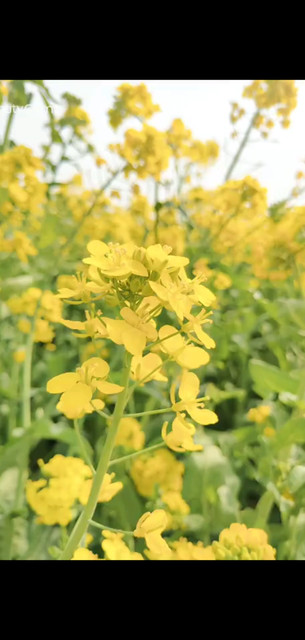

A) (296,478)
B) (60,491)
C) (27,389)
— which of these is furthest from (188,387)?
(27,389)

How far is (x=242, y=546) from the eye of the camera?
67 centimetres

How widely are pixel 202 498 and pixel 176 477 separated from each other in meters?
0.08

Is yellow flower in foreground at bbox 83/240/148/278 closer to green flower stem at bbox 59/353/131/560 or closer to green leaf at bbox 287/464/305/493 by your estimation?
green flower stem at bbox 59/353/131/560

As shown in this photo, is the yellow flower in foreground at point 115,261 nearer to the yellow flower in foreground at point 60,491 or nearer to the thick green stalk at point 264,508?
the yellow flower in foreground at point 60,491

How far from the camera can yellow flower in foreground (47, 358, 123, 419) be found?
45cm

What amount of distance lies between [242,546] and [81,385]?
36 centimetres

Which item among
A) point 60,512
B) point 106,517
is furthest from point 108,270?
point 106,517

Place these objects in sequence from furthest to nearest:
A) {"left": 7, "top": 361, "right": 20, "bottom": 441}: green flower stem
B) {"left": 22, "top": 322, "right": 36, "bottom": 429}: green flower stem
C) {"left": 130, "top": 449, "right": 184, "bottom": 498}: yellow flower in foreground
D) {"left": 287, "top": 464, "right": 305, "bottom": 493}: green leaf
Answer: {"left": 7, "top": 361, "right": 20, "bottom": 441}: green flower stem < {"left": 22, "top": 322, "right": 36, "bottom": 429}: green flower stem < {"left": 130, "top": 449, "right": 184, "bottom": 498}: yellow flower in foreground < {"left": 287, "top": 464, "right": 305, "bottom": 493}: green leaf

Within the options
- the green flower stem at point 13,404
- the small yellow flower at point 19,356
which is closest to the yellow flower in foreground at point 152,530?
the green flower stem at point 13,404

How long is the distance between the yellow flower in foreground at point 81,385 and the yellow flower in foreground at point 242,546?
1.06 ft

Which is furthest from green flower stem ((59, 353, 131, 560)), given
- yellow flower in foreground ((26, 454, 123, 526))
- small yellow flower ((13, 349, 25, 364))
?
small yellow flower ((13, 349, 25, 364))

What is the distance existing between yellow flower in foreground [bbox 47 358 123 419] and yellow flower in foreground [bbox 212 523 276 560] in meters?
0.32

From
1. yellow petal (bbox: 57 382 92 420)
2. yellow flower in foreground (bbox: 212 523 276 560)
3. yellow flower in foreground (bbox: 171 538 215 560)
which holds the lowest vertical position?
yellow flower in foreground (bbox: 171 538 215 560)

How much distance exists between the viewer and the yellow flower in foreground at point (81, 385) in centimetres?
45
